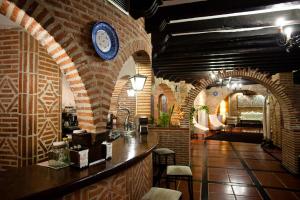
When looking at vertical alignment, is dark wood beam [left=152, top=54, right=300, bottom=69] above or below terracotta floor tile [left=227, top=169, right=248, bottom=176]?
above

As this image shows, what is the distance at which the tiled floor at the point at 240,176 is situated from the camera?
4293mm

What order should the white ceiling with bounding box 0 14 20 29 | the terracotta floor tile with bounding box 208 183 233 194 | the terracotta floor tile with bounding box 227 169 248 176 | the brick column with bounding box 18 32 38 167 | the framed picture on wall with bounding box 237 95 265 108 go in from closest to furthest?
1. the white ceiling with bounding box 0 14 20 29
2. the brick column with bounding box 18 32 38 167
3. the terracotta floor tile with bounding box 208 183 233 194
4. the terracotta floor tile with bounding box 227 169 248 176
5. the framed picture on wall with bounding box 237 95 265 108

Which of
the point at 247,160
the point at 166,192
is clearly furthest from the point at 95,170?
the point at 247,160

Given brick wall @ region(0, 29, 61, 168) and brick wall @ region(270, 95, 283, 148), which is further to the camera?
brick wall @ region(270, 95, 283, 148)

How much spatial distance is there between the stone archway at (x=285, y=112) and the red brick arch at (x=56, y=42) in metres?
4.94

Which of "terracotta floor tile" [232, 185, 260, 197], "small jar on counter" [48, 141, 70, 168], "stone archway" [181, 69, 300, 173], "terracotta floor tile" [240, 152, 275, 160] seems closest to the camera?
"small jar on counter" [48, 141, 70, 168]

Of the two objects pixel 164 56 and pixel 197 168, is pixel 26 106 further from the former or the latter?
pixel 197 168

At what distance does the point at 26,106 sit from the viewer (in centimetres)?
313

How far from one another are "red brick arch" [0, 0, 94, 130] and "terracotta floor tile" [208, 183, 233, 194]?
11.1ft

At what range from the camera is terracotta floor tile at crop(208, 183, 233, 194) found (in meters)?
4.40

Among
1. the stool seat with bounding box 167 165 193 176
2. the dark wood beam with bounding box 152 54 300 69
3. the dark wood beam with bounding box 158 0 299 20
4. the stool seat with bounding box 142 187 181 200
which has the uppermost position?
the dark wood beam with bounding box 158 0 299 20

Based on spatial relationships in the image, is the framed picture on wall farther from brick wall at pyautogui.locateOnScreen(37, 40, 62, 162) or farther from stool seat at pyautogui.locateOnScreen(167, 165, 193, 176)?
brick wall at pyautogui.locateOnScreen(37, 40, 62, 162)

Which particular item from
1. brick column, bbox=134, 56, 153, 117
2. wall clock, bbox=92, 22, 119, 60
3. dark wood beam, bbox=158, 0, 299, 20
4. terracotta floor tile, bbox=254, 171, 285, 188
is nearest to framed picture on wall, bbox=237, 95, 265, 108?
terracotta floor tile, bbox=254, 171, 285, 188

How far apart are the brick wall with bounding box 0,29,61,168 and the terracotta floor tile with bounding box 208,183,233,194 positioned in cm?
347
